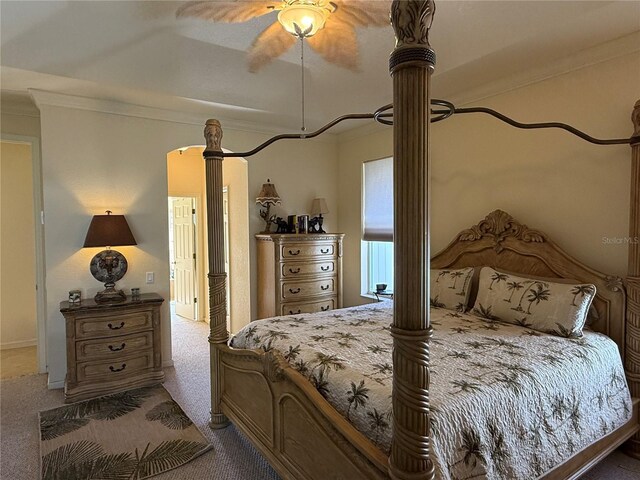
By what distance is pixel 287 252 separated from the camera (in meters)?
4.25

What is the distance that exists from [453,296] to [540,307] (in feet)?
2.40

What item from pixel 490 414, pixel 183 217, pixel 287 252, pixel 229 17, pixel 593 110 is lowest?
pixel 490 414

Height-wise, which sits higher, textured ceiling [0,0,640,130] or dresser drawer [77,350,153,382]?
textured ceiling [0,0,640,130]

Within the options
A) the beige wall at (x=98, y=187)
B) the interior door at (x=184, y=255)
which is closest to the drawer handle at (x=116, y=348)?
the beige wall at (x=98, y=187)

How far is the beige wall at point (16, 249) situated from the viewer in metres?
4.63

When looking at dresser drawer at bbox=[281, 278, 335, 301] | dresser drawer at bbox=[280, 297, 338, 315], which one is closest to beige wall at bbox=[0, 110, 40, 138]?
dresser drawer at bbox=[281, 278, 335, 301]

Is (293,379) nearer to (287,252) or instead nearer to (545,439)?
(545,439)

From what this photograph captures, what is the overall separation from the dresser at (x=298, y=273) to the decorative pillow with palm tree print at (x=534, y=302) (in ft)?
6.39

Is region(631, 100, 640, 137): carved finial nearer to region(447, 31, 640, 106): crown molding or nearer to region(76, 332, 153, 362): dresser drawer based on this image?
region(447, 31, 640, 106): crown molding

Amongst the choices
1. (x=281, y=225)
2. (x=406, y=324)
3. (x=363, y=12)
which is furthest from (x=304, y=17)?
(x=281, y=225)

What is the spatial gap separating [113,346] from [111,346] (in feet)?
0.05

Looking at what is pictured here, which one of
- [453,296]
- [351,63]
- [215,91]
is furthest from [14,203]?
[453,296]

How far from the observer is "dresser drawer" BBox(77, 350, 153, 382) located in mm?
3252

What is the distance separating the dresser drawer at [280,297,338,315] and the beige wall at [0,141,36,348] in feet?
11.1
